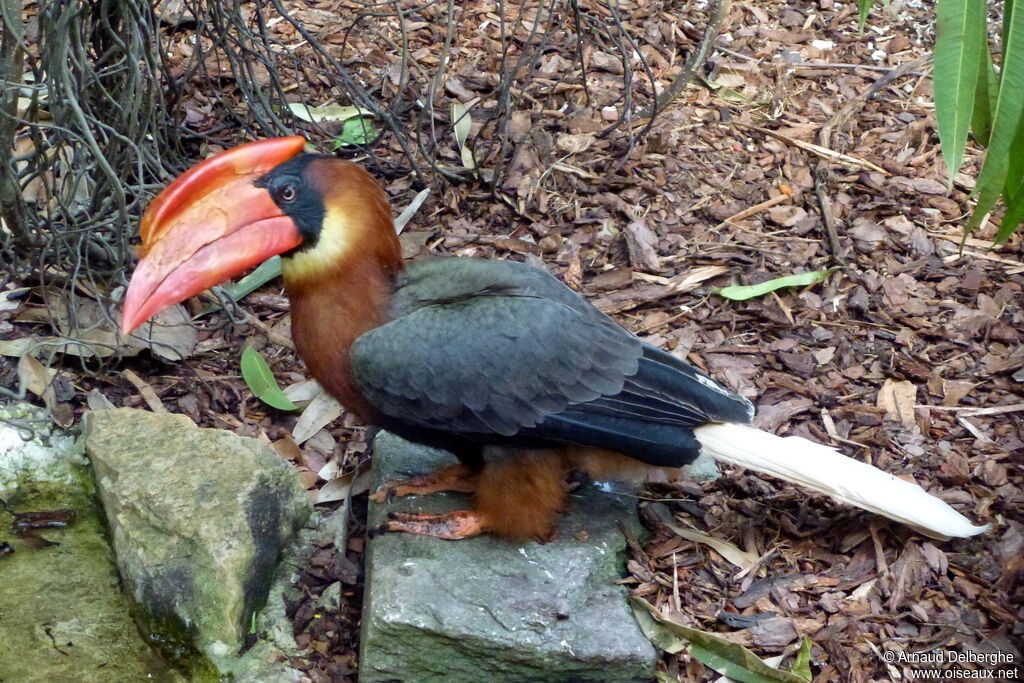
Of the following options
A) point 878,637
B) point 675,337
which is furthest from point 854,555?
point 675,337

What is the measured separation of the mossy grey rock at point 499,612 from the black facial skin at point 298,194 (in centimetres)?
119

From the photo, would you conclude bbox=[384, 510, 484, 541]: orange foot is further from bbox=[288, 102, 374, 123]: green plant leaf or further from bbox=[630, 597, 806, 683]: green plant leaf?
bbox=[288, 102, 374, 123]: green plant leaf

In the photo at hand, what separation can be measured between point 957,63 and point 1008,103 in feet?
1.07

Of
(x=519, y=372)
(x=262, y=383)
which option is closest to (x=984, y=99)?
(x=519, y=372)

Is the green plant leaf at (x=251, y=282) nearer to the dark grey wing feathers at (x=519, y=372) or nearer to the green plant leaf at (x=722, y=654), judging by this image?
the dark grey wing feathers at (x=519, y=372)

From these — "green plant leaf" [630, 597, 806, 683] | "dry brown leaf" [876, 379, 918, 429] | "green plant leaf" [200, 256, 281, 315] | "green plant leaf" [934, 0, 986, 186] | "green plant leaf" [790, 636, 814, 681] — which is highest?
"green plant leaf" [934, 0, 986, 186]

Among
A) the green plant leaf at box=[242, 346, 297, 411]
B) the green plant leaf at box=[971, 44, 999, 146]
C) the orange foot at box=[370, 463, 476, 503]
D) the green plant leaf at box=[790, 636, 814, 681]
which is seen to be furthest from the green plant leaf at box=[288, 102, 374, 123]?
the green plant leaf at box=[790, 636, 814, 681]

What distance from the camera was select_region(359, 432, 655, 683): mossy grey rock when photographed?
3.67m

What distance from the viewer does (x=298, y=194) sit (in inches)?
146

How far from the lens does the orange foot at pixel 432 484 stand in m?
4.25

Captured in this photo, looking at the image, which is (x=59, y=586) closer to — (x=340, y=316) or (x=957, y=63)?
(x=340, y=316)

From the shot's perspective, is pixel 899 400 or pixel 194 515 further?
pixel 899 400

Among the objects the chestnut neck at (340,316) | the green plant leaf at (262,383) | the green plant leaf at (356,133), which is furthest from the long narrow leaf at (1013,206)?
the green plant leaf at (356,133)

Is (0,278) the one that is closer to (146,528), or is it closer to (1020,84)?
(146,528)
